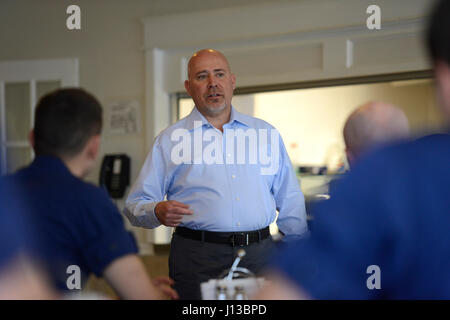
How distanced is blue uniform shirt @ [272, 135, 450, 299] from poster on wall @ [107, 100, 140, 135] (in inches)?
127

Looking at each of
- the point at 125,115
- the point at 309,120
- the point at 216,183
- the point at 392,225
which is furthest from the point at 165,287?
the point at 309,120

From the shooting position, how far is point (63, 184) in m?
0.77

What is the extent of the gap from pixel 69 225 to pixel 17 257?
0.09 meters

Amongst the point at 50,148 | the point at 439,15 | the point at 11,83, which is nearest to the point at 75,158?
the point at 50,148

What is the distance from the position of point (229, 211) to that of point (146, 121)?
2191mm

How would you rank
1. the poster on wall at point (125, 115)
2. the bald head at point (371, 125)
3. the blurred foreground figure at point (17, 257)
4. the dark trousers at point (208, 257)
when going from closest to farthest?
the blurred foreground figure at point (17, 257) → the bald head at point (371, 125) → the dark trousers at point (208, 257) → the poster on wall at point (125, 115)

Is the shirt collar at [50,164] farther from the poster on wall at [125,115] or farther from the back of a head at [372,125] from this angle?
the poster on wall at [125,115]

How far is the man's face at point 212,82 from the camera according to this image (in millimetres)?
1545

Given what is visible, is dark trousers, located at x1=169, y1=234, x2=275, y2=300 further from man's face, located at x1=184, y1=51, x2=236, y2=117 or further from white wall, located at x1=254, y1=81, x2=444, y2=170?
white wall, located at x1=254, y1=81, x2=444, y2=170

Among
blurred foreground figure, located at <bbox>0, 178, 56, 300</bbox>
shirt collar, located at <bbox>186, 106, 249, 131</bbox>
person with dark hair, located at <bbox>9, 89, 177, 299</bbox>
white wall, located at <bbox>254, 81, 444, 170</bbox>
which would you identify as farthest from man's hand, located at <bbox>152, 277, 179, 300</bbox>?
white wall, located at <bbox>254, 81, 444, 170</bbox>

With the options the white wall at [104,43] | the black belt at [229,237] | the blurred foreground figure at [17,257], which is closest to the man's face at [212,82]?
the black belt at [229,237]

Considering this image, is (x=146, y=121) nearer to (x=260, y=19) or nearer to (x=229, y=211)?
(x=260, y=19)

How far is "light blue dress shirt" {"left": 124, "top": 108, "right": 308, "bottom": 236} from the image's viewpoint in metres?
1.46

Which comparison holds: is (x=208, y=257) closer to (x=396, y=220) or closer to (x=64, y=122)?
(x=64, y=122)
